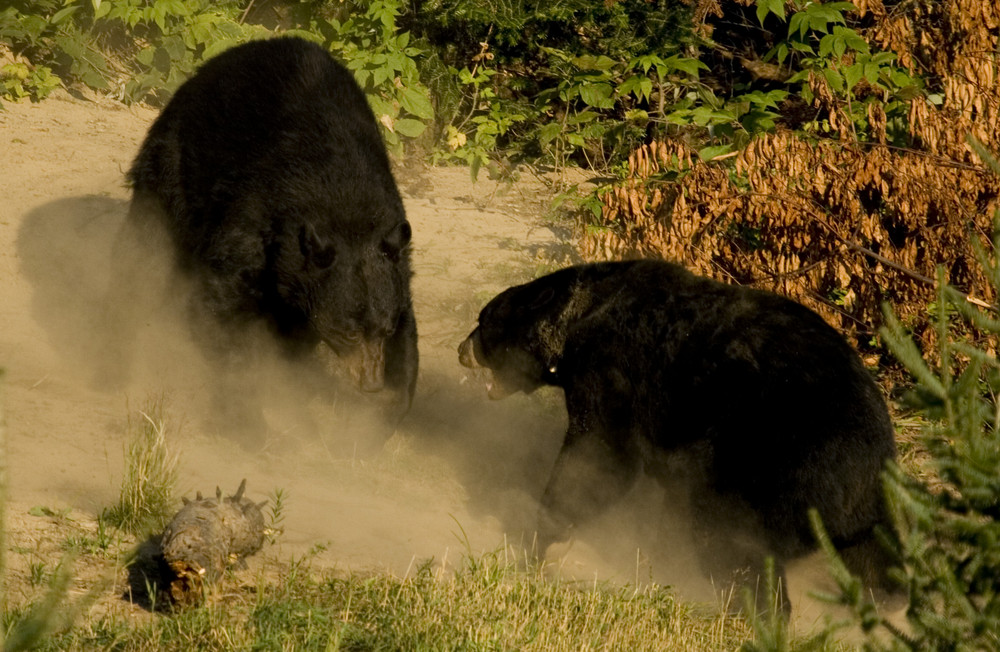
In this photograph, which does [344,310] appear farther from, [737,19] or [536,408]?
[737,19]

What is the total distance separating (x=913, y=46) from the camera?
8102 mm

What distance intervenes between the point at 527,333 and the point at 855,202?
89.7 inches

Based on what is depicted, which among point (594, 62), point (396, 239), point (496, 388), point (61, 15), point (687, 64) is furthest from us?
point (61, 15)

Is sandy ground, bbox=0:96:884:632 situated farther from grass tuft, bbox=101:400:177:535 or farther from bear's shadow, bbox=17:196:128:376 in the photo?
grass tuft, bbox=101:400:177:535

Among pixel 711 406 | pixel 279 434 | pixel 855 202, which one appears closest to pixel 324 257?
pixel 279 434

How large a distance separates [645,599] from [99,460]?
300cm

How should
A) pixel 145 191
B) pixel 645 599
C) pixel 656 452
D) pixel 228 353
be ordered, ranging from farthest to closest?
pixel 145 191 < pixel 228 353 < pixel 656 452 < pixel 645 599

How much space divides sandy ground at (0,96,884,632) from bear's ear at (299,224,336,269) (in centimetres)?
124

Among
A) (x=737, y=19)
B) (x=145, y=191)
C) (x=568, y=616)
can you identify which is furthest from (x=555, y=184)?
(x=568, y=616)

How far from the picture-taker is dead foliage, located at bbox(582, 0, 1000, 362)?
23.2 ft

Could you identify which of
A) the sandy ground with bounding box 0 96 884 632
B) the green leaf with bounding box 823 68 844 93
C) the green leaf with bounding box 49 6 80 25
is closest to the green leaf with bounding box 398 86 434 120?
the sandy ground with bounding box 0 96 884 632

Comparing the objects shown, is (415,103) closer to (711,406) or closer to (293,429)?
(293,429)

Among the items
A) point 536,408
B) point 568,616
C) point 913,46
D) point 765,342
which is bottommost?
point 536,408

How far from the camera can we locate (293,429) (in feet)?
24.4
